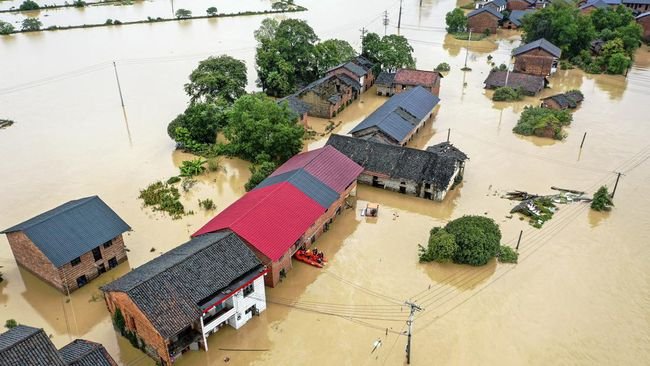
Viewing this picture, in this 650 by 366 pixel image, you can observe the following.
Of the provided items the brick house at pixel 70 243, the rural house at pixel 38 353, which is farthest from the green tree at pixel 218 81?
the rural house at pixel 38 353

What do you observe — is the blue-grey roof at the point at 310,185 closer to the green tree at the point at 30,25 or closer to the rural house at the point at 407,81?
the rural house at the point at 407,81

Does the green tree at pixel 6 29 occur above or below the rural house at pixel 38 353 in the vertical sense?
above

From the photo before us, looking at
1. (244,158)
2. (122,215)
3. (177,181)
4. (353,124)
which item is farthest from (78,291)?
(353,124)

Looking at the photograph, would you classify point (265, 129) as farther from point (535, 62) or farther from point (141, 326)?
point (535, 62)

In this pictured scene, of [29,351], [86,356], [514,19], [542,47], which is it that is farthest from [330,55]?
[29,351]

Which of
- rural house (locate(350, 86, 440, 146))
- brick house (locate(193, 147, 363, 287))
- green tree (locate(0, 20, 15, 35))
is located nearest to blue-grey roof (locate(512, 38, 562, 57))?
rural house (locate(350, 86, 440, 146))

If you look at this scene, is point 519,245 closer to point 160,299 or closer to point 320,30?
point 160,299
